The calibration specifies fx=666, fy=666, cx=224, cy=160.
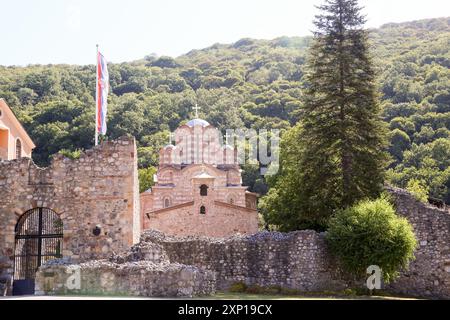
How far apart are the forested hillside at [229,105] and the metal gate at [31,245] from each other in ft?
33.5

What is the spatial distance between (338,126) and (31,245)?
11465 millimetres

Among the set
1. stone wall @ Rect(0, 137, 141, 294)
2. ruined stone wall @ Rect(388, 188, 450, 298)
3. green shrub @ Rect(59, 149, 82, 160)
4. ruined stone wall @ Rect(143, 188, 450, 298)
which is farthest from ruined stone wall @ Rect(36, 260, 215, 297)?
ruined stone wall @ Rect(388, 188, 450, 298)

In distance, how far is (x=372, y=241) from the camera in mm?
19438

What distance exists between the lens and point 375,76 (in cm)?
2514

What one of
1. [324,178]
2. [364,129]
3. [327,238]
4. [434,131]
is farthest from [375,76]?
[434,131]

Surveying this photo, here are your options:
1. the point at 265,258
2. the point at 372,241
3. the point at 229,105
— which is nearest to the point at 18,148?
the point at 265,258

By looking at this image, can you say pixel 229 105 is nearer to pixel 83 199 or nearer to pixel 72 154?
pixel 72 154

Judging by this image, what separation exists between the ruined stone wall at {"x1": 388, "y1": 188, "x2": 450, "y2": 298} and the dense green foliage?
1874 millimetres

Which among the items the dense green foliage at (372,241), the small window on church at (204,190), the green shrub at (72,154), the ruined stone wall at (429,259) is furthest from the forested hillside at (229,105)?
the small window on church at (204,190)

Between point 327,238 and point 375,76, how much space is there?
312 inches

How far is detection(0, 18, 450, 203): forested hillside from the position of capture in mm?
62062
